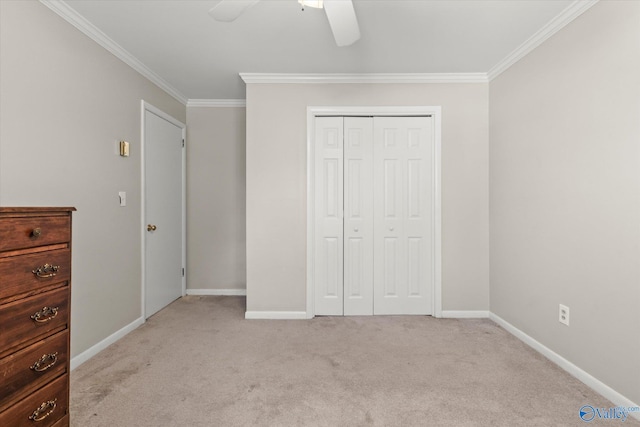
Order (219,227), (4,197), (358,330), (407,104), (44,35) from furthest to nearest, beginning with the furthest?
(219,227) → (407,104) → (358,330) → (44,35) → (4,197)

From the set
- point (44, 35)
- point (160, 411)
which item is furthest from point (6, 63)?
point (160, 411)

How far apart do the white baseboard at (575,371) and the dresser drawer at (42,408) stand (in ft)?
9.25

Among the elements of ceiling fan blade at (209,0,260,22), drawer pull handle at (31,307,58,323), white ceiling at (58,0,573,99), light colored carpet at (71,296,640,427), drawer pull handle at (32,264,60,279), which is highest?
white ceiling at (58,0,573,99)

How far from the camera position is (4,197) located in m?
1.73

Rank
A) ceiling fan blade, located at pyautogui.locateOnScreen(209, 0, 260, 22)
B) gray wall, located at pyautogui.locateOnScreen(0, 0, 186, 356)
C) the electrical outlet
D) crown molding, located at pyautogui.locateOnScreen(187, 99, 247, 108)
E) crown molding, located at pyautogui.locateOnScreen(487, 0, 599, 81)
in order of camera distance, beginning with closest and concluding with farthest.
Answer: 1. ceiling fan blade, located at pyautogui.locateOnScreen(209, 0, 260, 22)
2. gray wall, located at pyautogui.locateOnScreen(0, 0, 186, 356)
3. crown molding, located at pyautogui.locateOnScreen(487, 0, 599, 81)
4. the electrical outlet
5. crown molding, located at pyautogui.locateOnScreen(187, 99, 247, 108)

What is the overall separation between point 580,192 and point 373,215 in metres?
1.65

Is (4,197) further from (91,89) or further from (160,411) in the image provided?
(160,411)

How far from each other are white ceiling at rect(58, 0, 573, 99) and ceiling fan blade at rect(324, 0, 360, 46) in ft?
1.53

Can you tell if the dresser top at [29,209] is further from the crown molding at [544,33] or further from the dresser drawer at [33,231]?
the crown molding at [544,33]

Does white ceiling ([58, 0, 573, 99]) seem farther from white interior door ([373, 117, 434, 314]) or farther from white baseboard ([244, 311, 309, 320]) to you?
white baseboard ([244, 311, 309, 320])

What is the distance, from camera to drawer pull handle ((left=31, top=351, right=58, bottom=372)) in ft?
4.18

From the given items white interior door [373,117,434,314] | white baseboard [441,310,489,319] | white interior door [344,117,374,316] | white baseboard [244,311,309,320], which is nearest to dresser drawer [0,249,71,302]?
white baseboard [244,311,309,320]

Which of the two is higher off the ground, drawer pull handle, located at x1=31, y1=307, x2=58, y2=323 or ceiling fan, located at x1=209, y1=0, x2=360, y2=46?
ceiling fan, located at x1=209, y1=0, x2=360, y2=46

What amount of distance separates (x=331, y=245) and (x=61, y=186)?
222cm
